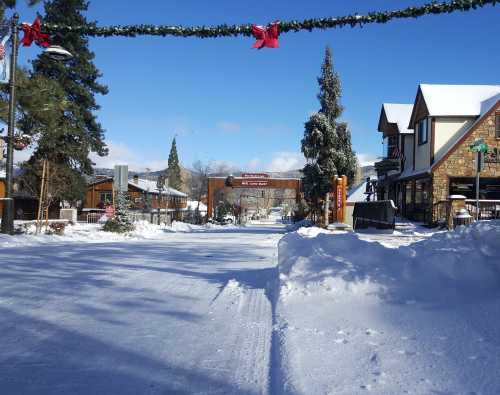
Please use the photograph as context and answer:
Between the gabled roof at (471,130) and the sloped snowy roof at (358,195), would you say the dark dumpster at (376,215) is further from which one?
the sloped snowy roof at (358,195)

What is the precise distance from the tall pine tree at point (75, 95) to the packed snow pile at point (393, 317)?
27.3 m

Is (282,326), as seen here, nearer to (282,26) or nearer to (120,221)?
(282,26)

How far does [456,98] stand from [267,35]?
1755 centimetres

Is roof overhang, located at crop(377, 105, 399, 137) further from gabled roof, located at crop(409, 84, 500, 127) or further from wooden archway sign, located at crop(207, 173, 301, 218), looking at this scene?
wooden archway sign, located at crop(207, 173, 301, 218)

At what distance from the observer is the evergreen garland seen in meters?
7.22

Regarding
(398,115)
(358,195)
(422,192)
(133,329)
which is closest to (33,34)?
(133,329)

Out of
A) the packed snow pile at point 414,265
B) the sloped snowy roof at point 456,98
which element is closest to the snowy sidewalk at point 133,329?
the packed snow pile at point 414,265

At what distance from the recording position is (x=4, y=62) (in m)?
12.5

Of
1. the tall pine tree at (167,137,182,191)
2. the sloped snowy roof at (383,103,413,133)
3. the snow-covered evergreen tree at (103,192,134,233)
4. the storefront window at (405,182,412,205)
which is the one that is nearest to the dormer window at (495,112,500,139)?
the storefront window at (405,182,412,205)

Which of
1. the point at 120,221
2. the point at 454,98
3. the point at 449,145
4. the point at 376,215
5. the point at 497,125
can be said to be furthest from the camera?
the point at 454,98

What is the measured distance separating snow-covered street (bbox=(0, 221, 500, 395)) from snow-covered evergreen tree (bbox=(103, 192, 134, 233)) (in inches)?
536

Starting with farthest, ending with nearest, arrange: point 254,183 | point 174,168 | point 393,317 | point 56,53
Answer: point 174,168
point 254,183
point 56,53
point 393,317

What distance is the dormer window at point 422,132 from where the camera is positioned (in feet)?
72.0

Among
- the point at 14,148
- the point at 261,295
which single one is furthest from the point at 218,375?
the point at 14,148
